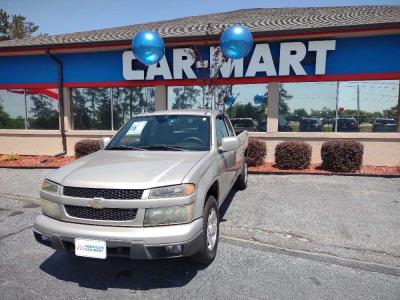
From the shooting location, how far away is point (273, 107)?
10008 mm

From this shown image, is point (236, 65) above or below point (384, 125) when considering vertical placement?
above

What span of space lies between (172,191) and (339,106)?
8.26 meters

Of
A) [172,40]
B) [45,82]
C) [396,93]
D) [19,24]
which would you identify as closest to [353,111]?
[396,93]

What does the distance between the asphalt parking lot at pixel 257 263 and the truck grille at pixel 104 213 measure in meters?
0.75

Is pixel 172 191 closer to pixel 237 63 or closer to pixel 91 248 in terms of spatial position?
pixel 91 248

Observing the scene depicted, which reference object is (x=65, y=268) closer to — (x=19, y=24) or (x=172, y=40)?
(x=172, y=40)

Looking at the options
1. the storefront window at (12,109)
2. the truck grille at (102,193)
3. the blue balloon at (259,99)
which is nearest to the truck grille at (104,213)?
the truck grille at (102,193)

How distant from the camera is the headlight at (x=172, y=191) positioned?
3.02 metres

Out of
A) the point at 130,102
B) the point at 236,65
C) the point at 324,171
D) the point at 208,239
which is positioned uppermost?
the point at 236,65

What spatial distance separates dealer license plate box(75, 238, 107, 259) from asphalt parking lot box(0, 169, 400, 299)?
0.45 meters

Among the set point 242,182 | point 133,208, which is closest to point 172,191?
point 133,208

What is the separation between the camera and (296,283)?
328 cm

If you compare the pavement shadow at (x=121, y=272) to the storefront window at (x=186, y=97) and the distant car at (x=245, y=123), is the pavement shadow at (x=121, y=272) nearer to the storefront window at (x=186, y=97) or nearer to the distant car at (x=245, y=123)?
the distant car at (x=245, y=123)

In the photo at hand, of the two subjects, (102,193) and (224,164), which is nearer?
(102,193)
